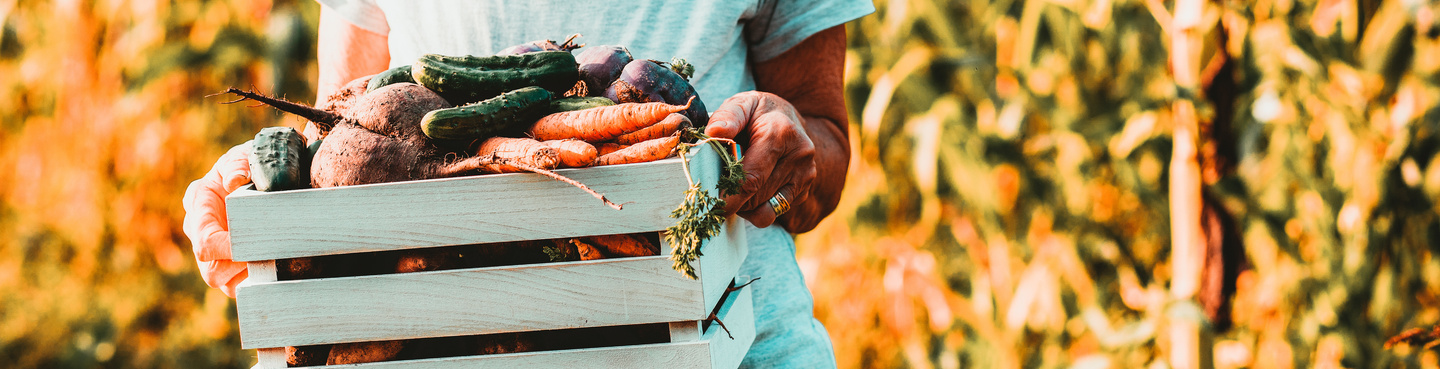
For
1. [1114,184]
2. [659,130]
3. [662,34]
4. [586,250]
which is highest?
[662,34]

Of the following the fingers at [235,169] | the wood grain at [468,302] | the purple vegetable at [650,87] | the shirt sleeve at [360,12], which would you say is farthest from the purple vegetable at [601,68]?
the shirt sleeve at [360,12]

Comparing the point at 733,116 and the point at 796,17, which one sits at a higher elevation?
the point at 796,17

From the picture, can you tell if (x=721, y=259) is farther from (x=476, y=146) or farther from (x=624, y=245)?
(x=476, y=146)

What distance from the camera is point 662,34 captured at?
3.84 ft

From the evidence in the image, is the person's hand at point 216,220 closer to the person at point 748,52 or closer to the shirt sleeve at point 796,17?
the person at point 748,52

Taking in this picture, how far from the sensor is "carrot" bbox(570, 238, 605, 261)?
30.8 inches

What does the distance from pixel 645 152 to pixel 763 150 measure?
16 cm

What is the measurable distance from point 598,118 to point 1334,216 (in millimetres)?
1759

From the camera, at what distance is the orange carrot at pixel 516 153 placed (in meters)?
0.72

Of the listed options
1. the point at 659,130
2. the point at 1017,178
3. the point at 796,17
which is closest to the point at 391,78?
the point at 659,130

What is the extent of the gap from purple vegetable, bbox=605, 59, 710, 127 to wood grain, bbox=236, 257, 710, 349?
7.2 inches

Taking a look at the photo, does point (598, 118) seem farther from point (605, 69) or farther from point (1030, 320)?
point (1030, 320)

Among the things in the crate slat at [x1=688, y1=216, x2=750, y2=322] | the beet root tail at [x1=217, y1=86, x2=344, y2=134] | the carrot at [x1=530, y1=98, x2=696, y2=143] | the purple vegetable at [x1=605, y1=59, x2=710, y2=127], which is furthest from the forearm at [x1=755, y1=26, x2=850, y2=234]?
the beet root tail at [x1=217, y1=86, x2=344, y2=134]

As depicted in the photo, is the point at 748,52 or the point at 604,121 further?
the point at 748,52
